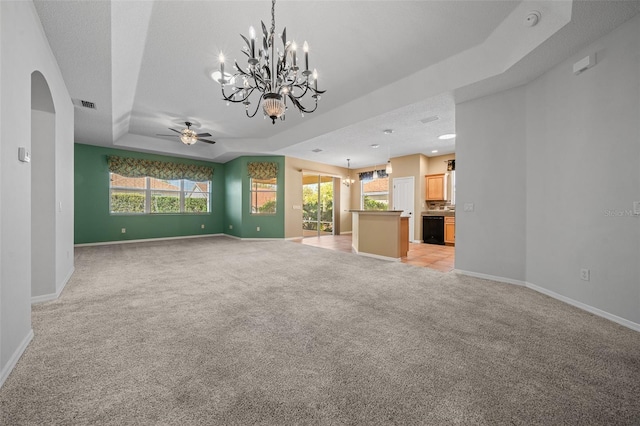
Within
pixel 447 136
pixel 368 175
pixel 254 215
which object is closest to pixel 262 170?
pixel 254 215

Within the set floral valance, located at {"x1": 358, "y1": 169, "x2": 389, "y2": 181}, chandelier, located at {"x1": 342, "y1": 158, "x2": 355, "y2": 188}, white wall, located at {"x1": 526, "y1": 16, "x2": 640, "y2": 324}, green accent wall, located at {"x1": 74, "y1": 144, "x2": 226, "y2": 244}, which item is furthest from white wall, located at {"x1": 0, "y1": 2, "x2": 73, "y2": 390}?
chandelier, located at {"x1": 342, "y1": 158, "x2": 355, "y2": 188}

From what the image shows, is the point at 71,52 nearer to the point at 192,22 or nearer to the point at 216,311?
the point at 192,22

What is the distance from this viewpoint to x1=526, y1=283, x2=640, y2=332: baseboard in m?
2.20

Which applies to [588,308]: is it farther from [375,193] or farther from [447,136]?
[375,193]

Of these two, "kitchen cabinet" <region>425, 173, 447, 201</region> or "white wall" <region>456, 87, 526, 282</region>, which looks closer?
"white wall" <region>456, 87, 526, 282</region>

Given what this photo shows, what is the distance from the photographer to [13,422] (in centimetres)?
117

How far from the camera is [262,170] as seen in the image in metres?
7.83

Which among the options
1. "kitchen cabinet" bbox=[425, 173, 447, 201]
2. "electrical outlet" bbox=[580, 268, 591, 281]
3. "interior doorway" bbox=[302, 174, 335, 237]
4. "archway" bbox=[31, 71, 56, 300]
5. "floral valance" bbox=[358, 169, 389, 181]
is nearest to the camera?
"electrical outlet" bbox=[580, 268, 591, 281]

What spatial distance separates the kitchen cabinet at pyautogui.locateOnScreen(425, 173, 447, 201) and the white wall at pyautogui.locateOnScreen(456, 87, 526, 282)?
381 centimetres

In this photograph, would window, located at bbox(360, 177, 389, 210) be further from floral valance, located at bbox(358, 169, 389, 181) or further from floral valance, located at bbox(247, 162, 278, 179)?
floral valance, located at bbox(247, 162, 278, 179)

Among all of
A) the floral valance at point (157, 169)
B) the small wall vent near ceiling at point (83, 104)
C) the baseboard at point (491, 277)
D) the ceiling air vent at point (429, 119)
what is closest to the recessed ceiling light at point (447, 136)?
the ceiling air vent at point (429, 119)

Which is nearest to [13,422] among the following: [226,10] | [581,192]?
[226,10]

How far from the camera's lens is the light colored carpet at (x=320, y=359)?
1.26 m

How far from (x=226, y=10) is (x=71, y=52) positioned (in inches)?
70.3
